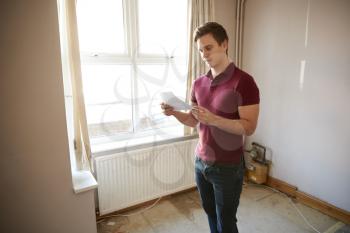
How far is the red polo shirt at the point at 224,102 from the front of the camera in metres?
1.08

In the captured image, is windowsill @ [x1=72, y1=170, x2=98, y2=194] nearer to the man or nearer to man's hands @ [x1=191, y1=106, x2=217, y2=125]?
the man

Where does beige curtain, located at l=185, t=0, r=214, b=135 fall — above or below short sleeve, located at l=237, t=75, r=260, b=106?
above

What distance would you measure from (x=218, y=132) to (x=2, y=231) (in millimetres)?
1409

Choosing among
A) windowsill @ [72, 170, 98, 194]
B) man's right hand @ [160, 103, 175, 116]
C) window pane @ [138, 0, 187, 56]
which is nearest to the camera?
man's right hand @ [160, 103, 175, 116]

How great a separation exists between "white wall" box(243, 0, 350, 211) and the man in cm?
133

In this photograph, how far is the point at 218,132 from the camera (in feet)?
3.90

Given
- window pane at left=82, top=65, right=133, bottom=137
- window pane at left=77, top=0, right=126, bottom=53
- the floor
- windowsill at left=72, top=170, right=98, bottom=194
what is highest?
→ window pane at left=77, top=0, right=126, bottom=53

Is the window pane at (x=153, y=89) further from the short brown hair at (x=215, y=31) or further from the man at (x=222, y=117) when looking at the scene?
the short brown hair at (x=215, y=31)

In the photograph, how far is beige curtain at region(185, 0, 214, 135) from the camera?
2182mm

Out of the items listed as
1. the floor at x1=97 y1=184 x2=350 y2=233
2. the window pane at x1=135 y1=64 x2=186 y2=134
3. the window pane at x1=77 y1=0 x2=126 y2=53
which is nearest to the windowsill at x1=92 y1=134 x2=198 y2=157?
the window pane at x1=135 y1=64 x2=186 y2=134

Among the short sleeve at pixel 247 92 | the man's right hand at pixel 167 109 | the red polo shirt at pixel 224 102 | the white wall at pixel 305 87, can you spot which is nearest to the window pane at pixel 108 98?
the man's right hand at pixel 167 109

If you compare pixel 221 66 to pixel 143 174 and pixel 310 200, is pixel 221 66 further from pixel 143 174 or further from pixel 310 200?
pixel 310 200

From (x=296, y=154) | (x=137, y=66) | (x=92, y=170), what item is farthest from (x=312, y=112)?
(x=92, y=170)

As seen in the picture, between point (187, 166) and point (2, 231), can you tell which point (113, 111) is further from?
point (2, 231)
